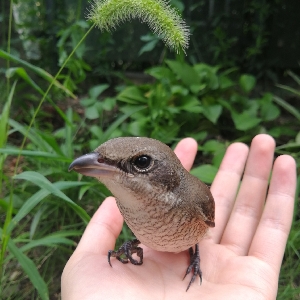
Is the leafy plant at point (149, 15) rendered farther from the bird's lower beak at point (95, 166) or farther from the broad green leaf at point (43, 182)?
the broad green leaf at point (43, 182)

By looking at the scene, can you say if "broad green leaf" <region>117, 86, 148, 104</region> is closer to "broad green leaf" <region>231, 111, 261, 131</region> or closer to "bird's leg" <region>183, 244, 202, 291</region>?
"broad green leaf" <region>231, 111, 261, 131</region>

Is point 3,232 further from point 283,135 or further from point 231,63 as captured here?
point 231,63

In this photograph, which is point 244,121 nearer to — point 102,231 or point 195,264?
point 195,264

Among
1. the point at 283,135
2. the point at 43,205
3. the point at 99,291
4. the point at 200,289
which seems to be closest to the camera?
the point at 99,291

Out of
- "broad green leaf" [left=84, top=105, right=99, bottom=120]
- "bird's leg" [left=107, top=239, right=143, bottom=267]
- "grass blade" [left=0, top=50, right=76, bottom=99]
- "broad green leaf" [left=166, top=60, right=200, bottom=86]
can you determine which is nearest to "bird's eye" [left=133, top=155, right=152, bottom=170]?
"grass blade" [left=0, top=50, right=76, bottom=99]

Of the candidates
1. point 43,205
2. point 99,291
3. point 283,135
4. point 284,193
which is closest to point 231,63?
point 283,135

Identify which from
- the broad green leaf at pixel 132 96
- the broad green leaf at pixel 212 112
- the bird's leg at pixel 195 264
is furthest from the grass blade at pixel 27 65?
the broad green leaf at pixel 212 112

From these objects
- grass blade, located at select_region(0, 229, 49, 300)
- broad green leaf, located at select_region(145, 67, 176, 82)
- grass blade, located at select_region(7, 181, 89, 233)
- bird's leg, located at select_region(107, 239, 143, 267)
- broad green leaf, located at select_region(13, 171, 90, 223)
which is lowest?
grass blade, located at select_region(0, 229, 49, 300)

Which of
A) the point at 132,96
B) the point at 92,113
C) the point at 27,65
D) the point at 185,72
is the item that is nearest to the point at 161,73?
the point at 185,72
